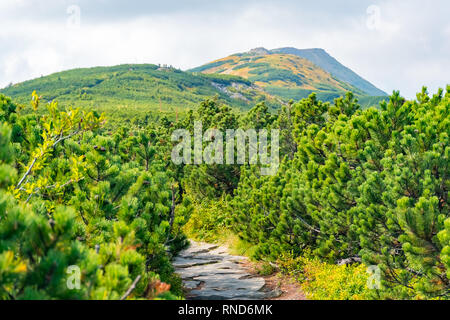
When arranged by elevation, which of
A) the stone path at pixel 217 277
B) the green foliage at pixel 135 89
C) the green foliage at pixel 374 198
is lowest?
the stone path at pixel 217 277

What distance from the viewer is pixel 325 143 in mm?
7797

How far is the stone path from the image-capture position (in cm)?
754

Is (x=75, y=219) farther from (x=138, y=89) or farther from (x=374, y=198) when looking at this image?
(x=138, y=89)

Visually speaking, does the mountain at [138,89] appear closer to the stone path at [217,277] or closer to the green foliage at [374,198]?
the stone path at [217,277]

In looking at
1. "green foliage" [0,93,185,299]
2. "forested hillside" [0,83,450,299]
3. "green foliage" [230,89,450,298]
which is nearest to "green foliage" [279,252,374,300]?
"forested hillside" [0,83,450,299]

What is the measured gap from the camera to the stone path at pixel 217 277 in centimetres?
754

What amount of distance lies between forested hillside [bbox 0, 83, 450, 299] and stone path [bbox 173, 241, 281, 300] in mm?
709

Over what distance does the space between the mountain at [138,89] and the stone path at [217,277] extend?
5181cm

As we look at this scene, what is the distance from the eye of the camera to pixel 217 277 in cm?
894

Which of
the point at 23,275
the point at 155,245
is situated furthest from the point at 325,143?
the point at 23,275

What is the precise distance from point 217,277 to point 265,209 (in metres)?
2.12

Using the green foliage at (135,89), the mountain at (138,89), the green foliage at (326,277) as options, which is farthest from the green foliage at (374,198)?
the mountain at (138,89)

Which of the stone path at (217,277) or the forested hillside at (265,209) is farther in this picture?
the stone path at (217,277)

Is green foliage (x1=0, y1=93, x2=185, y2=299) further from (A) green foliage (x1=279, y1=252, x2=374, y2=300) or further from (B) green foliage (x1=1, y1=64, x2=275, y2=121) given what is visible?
(B) green foliage (x1=1, y1=64, x2=275, y2=121)
